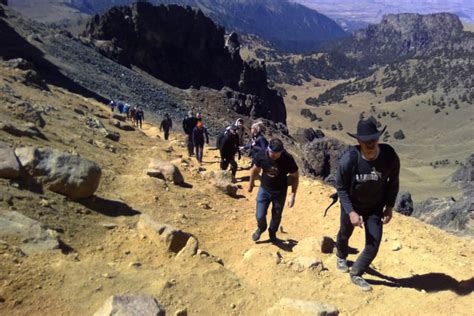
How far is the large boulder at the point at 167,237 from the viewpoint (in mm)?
6992

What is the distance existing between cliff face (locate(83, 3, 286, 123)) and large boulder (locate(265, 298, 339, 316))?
1792 inches

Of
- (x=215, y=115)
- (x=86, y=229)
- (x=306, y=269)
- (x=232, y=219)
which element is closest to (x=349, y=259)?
(x=306, y=269)

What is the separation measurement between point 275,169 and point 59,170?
2942mm

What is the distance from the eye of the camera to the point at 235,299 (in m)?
6.04

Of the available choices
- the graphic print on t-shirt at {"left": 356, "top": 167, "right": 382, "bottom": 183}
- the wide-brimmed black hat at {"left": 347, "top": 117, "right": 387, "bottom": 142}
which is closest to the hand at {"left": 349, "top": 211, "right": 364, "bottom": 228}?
the graphic print on t-shirt at {"left": 356, "top": 167, "right": 382, "bottom": 183}

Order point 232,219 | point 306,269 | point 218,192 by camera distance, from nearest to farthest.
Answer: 1. point 306,269
2. point 232,219
3. point 218,192

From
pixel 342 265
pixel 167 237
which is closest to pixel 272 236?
pixel 342 265

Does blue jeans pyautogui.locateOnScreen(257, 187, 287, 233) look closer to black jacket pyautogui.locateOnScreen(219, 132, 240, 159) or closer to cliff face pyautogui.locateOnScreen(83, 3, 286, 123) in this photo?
black jacket pyautogui.locateOnScreen(219, 132, 240, 159)

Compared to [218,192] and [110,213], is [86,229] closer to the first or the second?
[110,213]

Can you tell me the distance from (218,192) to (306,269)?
14.6 ft

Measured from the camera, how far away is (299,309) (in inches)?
220

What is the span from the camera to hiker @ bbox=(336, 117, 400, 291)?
20.0 ft

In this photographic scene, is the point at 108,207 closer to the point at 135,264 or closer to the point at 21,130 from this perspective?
the point at 135,264

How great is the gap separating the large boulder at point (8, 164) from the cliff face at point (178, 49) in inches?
1732
